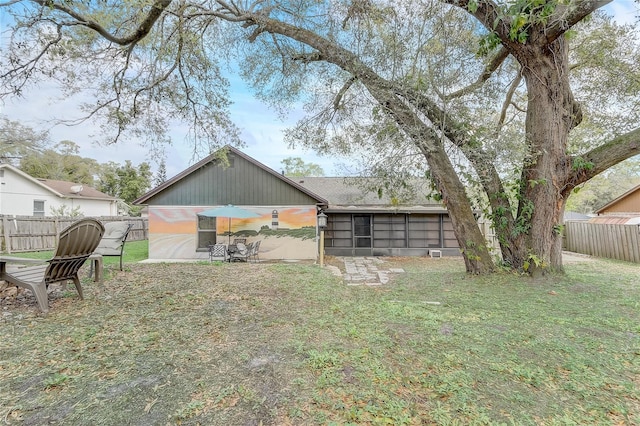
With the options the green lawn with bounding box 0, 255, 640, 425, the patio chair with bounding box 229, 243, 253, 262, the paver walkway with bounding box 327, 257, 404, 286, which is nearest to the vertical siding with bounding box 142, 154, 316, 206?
the patio chair with bounding box 229, 243, 253, 262

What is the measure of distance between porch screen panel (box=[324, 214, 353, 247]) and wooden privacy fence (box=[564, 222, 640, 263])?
1013 cm

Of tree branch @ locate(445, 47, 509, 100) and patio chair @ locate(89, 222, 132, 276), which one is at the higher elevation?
tree branch @ locate(445, 47, 509, 100)

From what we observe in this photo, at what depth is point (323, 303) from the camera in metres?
4.38

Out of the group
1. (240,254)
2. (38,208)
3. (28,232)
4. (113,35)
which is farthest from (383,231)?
(38,208)

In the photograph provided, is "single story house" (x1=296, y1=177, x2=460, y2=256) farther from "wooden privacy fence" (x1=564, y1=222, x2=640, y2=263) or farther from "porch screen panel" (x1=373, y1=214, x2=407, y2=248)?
"wooden privacy fence" (x1=564, y1=222, x2=640, y2=263)

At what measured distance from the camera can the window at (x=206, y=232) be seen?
12.6 m

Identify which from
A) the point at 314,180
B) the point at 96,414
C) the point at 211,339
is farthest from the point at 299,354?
the point at 314,180

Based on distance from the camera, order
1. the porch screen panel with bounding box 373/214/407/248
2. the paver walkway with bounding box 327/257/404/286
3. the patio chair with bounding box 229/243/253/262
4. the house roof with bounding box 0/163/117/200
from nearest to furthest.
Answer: the paver walkway with bounding box 327/257/404/286, the patio chair with bounding box 229/243/253/262, the porch screen panel with bounding box 373/214/407/248, the house roof with bounding box 0/163/117/200

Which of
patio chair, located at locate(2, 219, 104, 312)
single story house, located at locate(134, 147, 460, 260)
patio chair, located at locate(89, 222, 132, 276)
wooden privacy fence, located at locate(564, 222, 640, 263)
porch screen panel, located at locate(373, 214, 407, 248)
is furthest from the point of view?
porch screen panel, located at locate(373, 214, 407, 248)

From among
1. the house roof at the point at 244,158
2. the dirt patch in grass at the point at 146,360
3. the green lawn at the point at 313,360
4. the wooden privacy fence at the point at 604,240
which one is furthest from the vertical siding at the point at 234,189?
the wooden privacy fence at the point at 604,240

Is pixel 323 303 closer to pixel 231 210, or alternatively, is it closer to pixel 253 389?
pixel 253 389

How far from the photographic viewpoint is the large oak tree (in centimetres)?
544

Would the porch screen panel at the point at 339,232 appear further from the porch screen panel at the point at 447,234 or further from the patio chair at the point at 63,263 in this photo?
the patio chair at the point at 63,263

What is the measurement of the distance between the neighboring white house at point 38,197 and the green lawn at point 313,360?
19021mm
